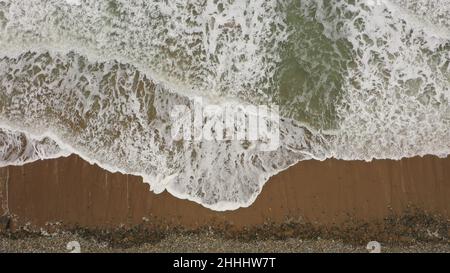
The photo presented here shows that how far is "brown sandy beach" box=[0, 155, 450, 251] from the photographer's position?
3.55 m

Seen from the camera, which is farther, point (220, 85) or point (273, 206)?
point (220, 85)

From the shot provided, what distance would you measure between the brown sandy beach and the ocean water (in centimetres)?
12

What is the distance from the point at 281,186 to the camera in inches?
142

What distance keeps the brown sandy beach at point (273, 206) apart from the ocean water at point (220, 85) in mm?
122

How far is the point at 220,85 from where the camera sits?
12.3 feet

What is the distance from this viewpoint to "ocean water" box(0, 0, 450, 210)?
3.64m

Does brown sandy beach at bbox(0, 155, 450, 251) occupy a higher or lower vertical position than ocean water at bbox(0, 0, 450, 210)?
lower

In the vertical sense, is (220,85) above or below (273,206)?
above

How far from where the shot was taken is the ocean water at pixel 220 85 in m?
3.64

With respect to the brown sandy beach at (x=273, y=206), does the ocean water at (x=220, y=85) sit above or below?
above

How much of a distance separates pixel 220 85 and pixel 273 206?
1.37 m

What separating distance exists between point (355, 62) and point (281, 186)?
1508 mm
